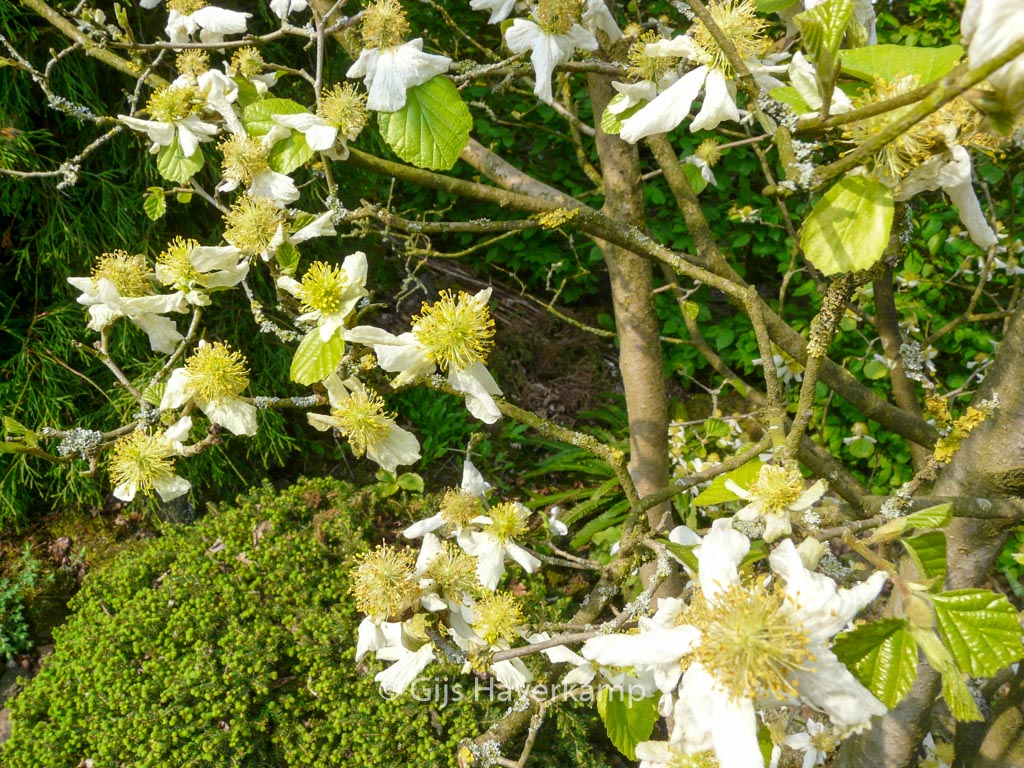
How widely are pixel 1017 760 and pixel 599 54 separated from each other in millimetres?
1659

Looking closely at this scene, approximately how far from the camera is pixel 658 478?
1700mm

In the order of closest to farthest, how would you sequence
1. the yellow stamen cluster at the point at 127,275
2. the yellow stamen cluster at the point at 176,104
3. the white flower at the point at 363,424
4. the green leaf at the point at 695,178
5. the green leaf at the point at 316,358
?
the green leaf at the point at 316,358 < the white flower at the point at 363,424 < the yellow stamen cluster at the point at 176,104 < the yellow stamen cluster at the point at 127,275 < the green leaf at the point at 695,178

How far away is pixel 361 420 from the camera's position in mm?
833

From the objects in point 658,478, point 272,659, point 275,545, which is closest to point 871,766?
point 658,478

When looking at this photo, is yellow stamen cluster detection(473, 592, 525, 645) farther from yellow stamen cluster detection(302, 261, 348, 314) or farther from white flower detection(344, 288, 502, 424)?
yellow stamen cluster detection(302, 261, 348, 314)

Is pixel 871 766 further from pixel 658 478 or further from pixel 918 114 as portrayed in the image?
pixel 918 114

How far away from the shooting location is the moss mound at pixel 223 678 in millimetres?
1698

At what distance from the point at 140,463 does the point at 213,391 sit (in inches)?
8.5

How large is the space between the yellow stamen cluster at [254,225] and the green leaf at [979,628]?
2.67ft

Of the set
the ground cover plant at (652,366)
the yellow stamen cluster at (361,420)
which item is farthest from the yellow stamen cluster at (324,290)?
the yellow stamen cluster at (361,420)

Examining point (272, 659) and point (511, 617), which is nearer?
point (511, 617)

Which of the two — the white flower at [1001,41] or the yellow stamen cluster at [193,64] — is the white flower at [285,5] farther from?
the white flower at [1001,41]

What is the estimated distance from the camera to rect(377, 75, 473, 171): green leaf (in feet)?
2.36

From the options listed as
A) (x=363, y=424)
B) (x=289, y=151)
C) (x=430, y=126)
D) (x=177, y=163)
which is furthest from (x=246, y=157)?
(x=363, y=424)
